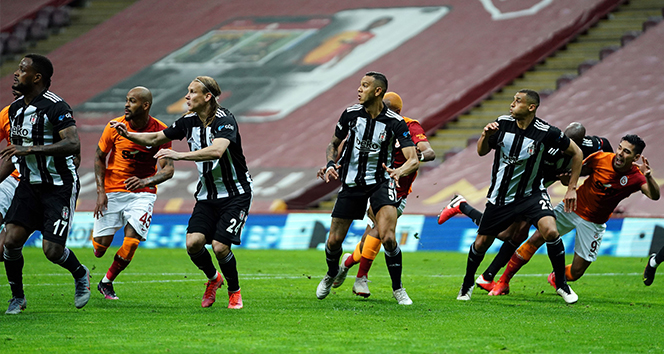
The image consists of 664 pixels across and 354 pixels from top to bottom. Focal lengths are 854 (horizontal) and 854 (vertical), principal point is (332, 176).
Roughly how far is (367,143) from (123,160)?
→ 2.78 m

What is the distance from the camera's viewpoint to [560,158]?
30.6 ft

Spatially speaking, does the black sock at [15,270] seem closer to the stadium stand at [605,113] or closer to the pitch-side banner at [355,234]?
the pitch-side banner at [355,234]

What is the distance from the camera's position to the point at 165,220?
1703cm

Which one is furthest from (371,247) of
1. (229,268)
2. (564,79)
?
(564,79)

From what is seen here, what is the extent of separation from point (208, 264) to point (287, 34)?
19510 mm

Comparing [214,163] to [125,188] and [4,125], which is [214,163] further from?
[4,125]

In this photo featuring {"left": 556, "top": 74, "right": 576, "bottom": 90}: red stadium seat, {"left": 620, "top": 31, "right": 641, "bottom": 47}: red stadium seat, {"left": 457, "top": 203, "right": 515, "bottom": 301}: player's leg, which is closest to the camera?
{"left": 457, "top": 203, "right": 515, "bottom": 301}: player's leg

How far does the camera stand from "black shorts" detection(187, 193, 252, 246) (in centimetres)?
779

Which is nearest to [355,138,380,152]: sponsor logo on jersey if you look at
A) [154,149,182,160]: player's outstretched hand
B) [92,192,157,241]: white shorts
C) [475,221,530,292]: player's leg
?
[154,149,182,160]: player's outstretched hand

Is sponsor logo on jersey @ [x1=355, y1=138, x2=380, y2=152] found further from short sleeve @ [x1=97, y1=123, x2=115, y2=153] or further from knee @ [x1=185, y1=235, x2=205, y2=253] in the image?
short sleeve @ [x1=97, y1=123, x2=115, y2=153]

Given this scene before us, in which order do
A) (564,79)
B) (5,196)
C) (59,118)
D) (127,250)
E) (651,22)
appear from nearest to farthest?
(59,118) < (127,250) < (5,196) < (564,79) < (651,22)

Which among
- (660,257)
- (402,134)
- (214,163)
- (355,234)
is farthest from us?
(355,234)

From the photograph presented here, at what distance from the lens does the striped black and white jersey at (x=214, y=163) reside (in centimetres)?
784

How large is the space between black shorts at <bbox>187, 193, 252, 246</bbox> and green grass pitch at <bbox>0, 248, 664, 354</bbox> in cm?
69
